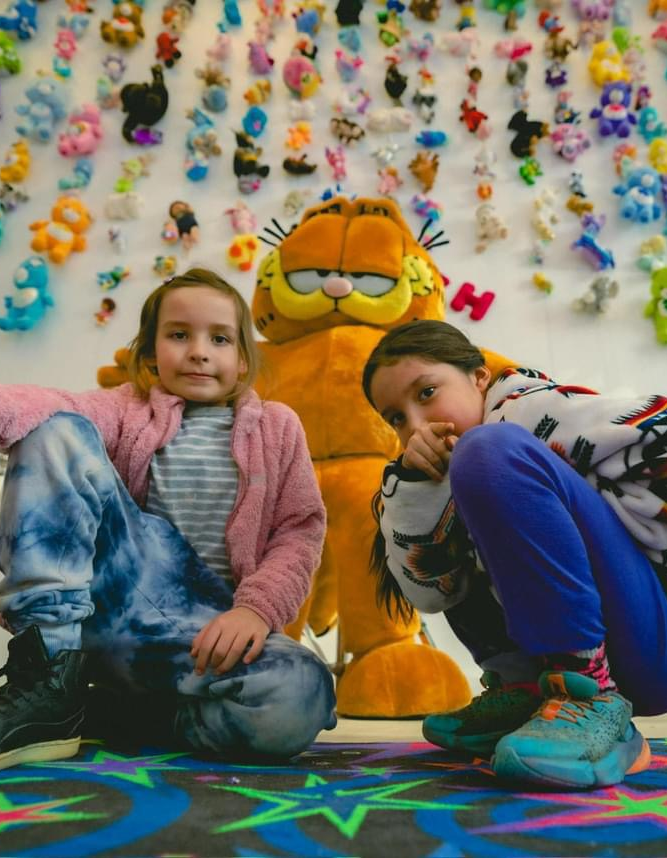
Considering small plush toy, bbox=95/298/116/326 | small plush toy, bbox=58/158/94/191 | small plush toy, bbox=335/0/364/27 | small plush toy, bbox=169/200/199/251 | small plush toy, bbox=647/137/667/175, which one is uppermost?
small plush toy, bbox=335/0/364/27

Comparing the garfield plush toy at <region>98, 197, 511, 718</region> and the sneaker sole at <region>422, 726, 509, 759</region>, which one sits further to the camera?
the garfield plush toy at <region>98, 197, 511, 718</region>

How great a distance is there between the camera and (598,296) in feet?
5.72

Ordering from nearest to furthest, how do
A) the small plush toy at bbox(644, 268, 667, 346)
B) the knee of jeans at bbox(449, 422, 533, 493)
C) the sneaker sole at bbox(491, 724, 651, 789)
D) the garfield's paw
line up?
the sneaker sole at bbox(491, 724, 651, 789)
the knee of jeans at bbox(449, 422, 533, 493)
the garfield's paw
the small plush toy at bbox(644, 268, 667, 346)

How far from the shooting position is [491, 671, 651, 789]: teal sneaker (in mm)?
502

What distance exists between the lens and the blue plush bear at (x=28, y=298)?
1.73 meters

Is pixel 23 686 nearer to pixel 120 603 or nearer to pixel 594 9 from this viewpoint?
pixel 120 603

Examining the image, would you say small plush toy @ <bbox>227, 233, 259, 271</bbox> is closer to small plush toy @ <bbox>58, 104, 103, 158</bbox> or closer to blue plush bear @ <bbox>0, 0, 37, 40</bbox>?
small plush toy @ <bbox>58, 104, 103, 158</bbox>

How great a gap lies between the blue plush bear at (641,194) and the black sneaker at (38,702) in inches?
64.5

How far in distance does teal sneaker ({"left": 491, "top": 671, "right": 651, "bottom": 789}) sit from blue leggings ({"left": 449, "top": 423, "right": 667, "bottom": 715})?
34mm

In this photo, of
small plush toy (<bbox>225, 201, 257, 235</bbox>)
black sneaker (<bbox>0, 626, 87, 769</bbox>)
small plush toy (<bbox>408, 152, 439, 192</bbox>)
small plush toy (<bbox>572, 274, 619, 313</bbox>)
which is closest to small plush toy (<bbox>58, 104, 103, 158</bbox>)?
small plush toy (<bbox>225, 201, 257, 235</bbox>)

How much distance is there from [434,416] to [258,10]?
166cm

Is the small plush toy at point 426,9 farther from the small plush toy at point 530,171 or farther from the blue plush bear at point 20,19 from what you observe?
the blue plush bear at point 20,19

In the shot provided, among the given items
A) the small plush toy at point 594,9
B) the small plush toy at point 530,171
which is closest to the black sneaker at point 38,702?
the small plush toy at point 530,171

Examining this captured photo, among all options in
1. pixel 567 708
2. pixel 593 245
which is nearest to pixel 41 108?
pixel 593 245
